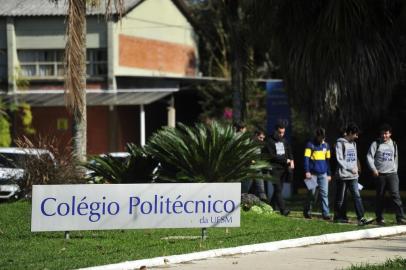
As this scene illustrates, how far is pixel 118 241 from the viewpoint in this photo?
12.3m

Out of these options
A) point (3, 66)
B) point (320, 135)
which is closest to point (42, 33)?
point (3, 66)

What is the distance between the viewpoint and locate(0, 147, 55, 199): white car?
18.7m

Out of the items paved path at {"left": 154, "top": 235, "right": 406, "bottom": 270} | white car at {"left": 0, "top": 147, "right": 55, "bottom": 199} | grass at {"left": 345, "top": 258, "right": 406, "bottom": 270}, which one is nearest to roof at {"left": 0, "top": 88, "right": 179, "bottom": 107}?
white car at {"left": 0, "top": 147, "right": 55, "bottom": 199}

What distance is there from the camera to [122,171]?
1628cm

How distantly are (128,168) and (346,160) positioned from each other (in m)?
4.14

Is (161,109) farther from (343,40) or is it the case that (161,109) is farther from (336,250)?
(336,250)

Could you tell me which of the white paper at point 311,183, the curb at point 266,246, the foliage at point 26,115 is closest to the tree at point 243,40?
the white paper at point 311,183

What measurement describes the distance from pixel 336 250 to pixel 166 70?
33858mm

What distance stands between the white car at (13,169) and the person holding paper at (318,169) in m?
5.86

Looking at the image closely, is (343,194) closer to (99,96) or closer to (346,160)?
(346,160)

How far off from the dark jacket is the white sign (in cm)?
419

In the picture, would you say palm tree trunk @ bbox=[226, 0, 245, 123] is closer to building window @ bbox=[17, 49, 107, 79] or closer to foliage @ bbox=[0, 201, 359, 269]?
foliage @ bbox=[0, 201, 359, 269]

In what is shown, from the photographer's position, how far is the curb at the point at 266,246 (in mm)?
10047

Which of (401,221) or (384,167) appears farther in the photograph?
(401,221)
